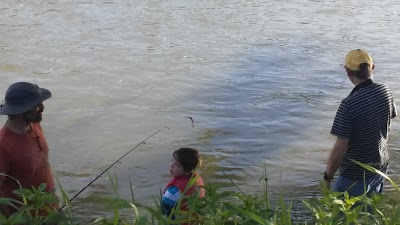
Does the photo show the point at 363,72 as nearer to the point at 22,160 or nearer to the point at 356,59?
the point at 356,59

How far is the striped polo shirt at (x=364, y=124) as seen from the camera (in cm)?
522

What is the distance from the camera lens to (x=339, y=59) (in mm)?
14492

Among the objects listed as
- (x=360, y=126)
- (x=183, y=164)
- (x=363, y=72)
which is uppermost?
(x=363, y=72)

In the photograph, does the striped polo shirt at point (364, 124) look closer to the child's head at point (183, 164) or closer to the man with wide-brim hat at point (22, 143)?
the child's head at point (183, 164)

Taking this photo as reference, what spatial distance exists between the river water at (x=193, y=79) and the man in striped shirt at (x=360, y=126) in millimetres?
921

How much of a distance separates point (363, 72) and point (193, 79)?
7.66 meters

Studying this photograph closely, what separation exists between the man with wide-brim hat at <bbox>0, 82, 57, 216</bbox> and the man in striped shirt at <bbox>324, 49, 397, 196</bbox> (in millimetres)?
2185

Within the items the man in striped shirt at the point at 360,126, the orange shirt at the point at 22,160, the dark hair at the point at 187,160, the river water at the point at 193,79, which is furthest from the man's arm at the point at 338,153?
the orange shirt at the point at 22,160

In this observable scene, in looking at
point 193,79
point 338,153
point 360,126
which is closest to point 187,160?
point 338,153

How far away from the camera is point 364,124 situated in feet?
17.3

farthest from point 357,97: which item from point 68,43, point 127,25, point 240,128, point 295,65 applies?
point 127,25

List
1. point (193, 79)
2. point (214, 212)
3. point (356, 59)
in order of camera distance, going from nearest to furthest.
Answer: point (214, 212)
point (356, 59)
point (193, 79)

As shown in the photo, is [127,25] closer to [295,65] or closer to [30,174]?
[295,65]

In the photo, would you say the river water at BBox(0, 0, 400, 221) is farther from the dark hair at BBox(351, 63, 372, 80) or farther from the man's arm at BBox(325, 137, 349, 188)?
the dark hair at BBox(351, 63, 372, 80)
